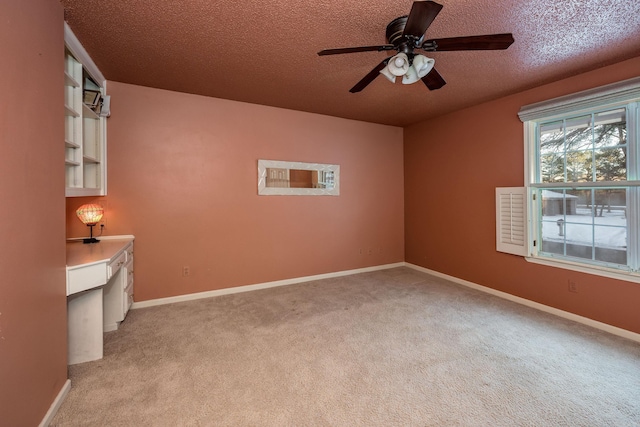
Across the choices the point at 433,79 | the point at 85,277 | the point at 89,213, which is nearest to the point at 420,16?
the point at 433,79

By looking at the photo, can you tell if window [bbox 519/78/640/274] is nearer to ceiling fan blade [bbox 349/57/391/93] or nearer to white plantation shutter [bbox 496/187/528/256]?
white plantation shutter [bbox 496/187/528/256]

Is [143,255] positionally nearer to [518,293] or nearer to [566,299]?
[518,293]

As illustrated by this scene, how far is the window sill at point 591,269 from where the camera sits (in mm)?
2447

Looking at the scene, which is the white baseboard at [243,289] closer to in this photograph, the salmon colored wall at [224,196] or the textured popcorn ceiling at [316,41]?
the salmon colored wall at [224,196]

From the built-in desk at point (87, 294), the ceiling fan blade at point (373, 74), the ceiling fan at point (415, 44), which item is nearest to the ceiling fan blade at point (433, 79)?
the ceiling fan at point (415, 44)

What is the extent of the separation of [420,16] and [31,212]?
7.74ft

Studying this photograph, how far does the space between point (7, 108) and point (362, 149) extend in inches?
160

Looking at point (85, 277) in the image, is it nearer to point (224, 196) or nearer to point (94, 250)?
point (94, 250)

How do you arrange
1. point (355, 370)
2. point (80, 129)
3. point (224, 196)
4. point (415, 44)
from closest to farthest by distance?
point (415, 44), point (355, 370), point (80, 129), point (224, 196)

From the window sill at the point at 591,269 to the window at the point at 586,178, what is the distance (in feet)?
0.06

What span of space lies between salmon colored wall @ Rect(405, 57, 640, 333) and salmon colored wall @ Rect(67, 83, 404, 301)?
2.50 feet

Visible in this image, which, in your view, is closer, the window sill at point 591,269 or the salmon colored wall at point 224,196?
the window sill at point 591,269

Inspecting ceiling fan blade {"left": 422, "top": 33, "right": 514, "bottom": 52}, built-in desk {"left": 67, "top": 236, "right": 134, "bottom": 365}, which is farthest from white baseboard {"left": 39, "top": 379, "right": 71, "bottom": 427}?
ceiling fan blade {"left": 422, "top": 33, "right": 514, "bottom": 52}

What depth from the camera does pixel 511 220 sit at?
333 cm
